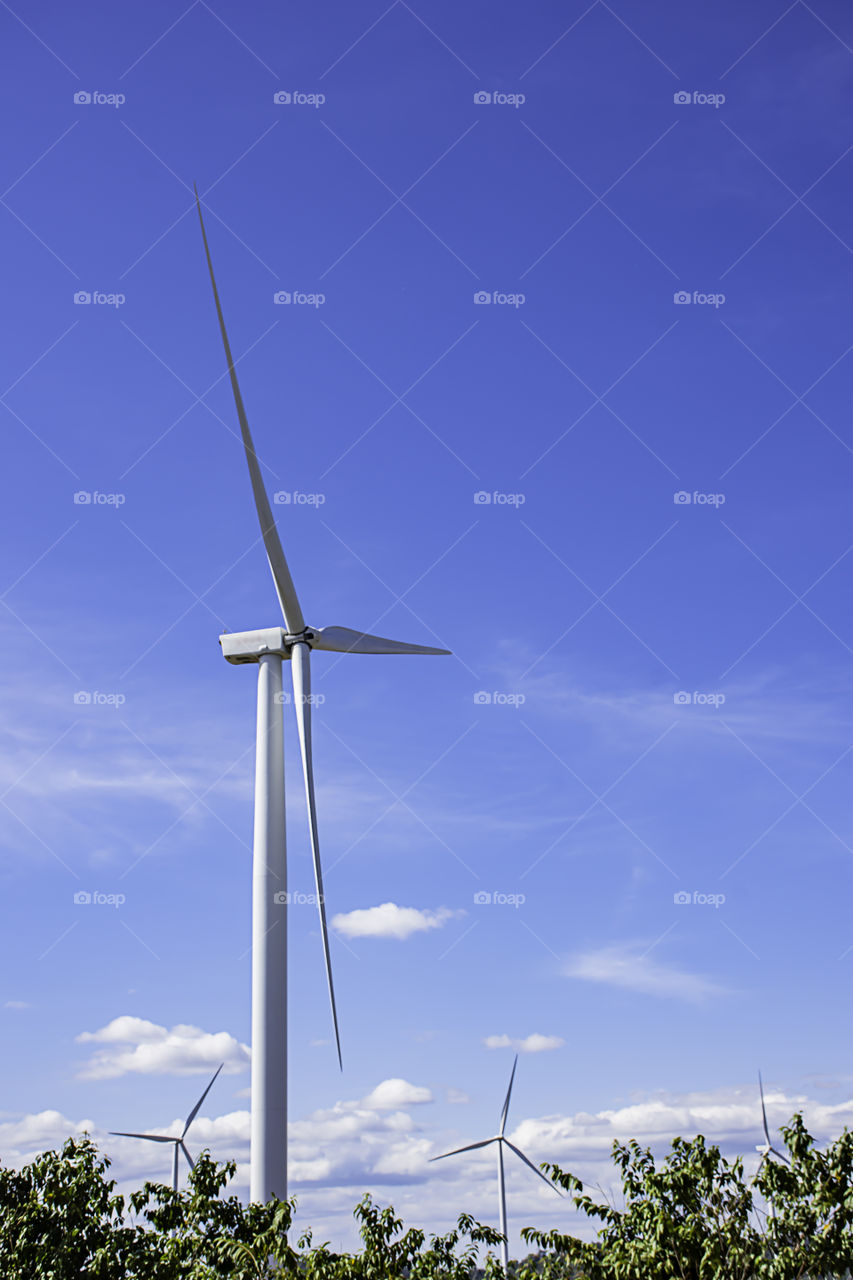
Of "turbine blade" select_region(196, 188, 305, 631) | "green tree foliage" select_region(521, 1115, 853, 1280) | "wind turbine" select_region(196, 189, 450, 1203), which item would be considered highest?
"turbine blade" select_region(196, 188, 305, 631)

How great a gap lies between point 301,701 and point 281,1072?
11.7m

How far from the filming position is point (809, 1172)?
22953 mm

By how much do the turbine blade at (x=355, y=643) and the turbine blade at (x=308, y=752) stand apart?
0.74 m

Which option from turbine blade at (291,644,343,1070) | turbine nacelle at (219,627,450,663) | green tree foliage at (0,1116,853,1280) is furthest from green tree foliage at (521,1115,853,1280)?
turbine nacelle at (219,627,450,663)

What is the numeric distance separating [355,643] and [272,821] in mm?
8243

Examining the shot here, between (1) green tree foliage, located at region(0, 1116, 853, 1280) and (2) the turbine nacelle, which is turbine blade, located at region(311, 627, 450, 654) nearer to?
(2) the turbine nacelle

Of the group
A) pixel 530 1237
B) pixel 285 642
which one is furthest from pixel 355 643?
pixel 530 1237

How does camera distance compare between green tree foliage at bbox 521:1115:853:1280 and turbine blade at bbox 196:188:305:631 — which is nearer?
green tree foliage at bbox 521:1115:853:1280

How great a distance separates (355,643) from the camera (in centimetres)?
4344

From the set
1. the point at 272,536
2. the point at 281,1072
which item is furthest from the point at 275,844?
the point at 272,536

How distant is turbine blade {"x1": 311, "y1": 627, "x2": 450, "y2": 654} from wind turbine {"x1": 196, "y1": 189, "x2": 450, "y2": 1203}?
4cm

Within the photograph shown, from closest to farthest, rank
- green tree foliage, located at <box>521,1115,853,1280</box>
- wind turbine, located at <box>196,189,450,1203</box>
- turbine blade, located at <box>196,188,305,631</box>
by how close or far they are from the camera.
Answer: green tree foliage, located at <box>521,1115,853,1280</box> < wind turbine, located at <box>196,189,450,1203</box> < turbine blade, located at <box>196,188,305,631</box>

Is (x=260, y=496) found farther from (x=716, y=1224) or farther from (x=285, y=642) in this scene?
(x=716, y=1224)

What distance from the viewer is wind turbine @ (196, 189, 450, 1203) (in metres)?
34.5
